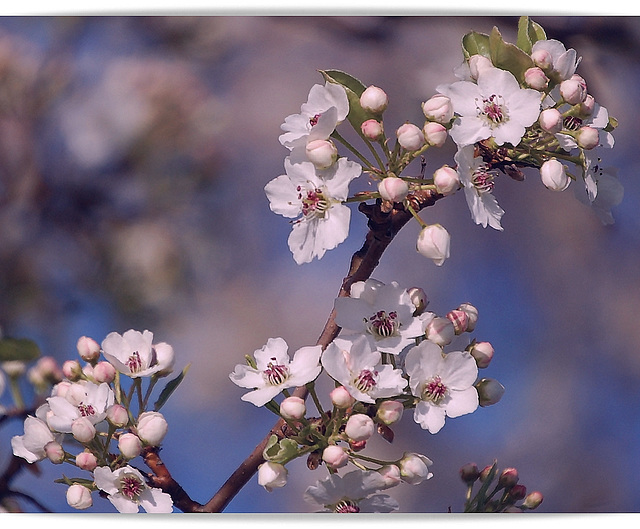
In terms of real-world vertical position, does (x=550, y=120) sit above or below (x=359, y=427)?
above

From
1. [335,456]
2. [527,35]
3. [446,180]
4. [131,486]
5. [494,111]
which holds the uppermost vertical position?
[527,35]

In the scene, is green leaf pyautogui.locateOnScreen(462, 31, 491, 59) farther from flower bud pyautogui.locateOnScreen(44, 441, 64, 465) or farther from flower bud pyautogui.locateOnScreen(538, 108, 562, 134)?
flower bud pyautogui.locateOnScreen(44, 441, 64, 465)

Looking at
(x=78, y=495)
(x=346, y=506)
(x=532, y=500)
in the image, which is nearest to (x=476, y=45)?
(x=346, y=506)

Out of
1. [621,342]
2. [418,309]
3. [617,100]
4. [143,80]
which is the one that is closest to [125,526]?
[418,309]

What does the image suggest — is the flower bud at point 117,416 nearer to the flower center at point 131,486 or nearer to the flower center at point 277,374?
the flower center at point 131,486

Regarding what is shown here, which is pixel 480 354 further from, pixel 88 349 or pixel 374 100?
pixel 88 349

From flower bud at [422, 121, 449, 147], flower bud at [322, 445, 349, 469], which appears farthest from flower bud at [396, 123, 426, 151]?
flower bud at [322, 445, 349, 469]
